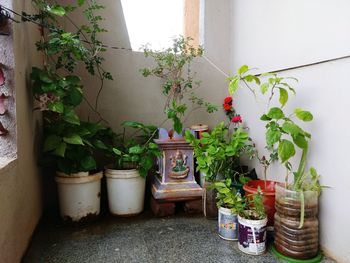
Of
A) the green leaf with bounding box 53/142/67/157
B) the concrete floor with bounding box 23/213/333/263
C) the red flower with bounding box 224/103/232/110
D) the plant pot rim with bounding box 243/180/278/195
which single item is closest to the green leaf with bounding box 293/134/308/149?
the plant pot rim with bounding box 243/180/278/195

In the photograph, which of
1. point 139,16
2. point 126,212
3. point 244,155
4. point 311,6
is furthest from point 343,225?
point 139,16

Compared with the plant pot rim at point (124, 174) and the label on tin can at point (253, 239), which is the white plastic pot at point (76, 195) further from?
the label on tin can at point (253, 239)

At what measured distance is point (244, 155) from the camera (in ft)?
6.46

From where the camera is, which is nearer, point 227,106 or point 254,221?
point 254,221

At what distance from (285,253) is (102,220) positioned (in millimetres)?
1107

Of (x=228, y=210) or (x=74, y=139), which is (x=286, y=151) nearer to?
(x=228, y=210)

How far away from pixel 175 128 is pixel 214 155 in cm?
34

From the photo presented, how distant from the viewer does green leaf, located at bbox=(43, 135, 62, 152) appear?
1.42m

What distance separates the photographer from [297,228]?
1.21m

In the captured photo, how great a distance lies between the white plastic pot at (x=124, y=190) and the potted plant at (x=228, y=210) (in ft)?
1.86

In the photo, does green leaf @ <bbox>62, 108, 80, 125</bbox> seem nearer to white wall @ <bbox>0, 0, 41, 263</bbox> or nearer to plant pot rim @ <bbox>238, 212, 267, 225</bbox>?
white wall @ <bbox>0, 0, 41, 263</bbox>

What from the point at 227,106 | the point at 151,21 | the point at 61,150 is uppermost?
the point at 151,21

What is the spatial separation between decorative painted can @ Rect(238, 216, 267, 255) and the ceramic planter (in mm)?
88

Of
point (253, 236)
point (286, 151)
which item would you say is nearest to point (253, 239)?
point (253, 236)
